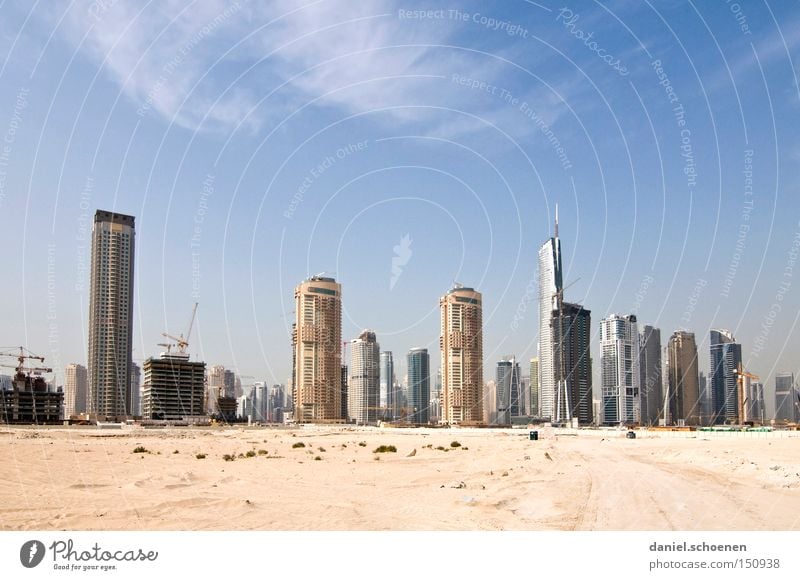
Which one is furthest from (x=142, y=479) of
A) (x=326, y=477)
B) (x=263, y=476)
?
(x=326, y=477)

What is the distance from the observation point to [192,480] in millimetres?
32906

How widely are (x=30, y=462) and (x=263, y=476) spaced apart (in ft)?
56.0
